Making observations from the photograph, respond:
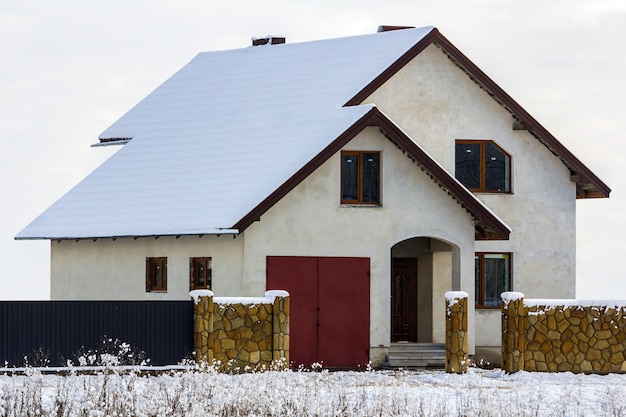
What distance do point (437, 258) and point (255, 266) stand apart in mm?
5541

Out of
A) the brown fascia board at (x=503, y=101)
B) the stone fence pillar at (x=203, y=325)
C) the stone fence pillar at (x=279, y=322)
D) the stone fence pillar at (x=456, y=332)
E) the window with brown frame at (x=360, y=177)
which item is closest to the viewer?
the stone fence pillar at (x=203, y=325)

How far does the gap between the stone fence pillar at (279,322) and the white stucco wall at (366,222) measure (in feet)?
9.76

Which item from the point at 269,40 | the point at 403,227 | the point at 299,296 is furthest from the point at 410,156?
the point at 269,40

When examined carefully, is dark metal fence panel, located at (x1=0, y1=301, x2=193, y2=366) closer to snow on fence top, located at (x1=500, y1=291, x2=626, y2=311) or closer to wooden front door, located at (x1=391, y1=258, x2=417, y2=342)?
snow on fence top, located at (x1=500, y1=291, x2=626, y2=311)

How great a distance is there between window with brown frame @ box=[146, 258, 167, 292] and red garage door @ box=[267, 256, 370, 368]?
417 cm

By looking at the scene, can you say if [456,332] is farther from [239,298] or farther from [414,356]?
[239,298]

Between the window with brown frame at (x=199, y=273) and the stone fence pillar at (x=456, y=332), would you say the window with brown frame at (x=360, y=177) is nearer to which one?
the stone fence pillar at (x=456, y=332)

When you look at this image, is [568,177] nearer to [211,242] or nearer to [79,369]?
[211,242]

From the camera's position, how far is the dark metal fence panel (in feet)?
95.2

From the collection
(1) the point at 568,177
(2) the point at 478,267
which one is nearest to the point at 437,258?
(2) the point at 478,267

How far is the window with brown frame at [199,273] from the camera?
112ft

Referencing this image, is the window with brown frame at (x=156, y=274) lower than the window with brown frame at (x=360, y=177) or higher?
lower

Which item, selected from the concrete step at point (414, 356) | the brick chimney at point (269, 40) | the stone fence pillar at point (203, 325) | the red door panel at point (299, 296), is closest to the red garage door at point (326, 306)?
the red door panel at point (299, 296)

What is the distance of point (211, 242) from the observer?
111 feet
